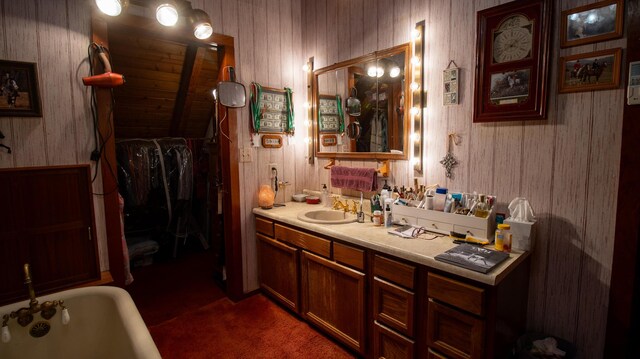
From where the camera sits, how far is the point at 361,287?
1.86 metres

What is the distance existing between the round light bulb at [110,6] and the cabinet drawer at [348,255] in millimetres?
1915

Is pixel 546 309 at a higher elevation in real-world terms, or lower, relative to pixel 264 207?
lower

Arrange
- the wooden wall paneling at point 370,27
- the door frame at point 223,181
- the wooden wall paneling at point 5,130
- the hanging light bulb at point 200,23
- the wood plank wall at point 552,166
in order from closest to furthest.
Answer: the wood plank wall at point 552,166 → the wooden wall paneling at point 5,130 → the door frame at point 223,181 → the hanging light bulb at point 200,23 → the wooden wall paneling at point 370,27

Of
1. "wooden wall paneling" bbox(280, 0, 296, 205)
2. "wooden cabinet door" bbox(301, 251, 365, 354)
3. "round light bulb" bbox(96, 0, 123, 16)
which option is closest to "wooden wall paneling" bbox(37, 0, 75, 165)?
"round light bulb" bbox(96, 0, 123, 16)

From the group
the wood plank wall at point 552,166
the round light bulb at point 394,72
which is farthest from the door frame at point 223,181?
the wood plank wall at point 552,166

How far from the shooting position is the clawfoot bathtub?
4.62 feet

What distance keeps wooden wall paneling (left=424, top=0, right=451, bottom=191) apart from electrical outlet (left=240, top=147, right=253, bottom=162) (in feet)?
4.82

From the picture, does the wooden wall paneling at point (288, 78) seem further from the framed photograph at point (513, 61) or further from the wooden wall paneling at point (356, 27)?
the framed photograph at point (513, 61)

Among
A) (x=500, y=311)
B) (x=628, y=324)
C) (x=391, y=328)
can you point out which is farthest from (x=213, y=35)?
(x=628, y=324)

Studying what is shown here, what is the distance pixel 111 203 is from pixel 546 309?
2706 mm

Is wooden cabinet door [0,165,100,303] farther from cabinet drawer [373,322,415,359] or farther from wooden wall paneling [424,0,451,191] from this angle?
wooden wall paneling [424,0,451,191]

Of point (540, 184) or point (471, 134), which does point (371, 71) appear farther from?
point (540, 184)

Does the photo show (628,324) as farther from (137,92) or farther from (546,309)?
(137,92)

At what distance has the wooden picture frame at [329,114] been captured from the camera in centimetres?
269
